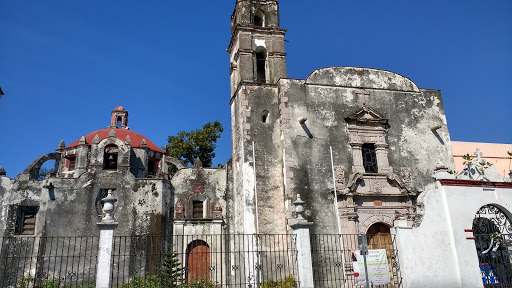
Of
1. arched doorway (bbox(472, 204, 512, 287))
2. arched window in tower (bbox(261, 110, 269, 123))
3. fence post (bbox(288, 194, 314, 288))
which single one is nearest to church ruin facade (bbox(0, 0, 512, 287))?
arched window in tower (bbox(261, 110, 269, 123))

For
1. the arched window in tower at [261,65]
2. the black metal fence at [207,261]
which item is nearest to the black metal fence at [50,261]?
the black metal fence at [207,261]

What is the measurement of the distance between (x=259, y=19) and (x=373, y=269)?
510 inches

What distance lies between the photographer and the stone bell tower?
15.0m

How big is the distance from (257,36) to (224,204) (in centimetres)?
741

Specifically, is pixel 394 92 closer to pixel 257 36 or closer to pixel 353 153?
pixel 353 153

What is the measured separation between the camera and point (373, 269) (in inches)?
391

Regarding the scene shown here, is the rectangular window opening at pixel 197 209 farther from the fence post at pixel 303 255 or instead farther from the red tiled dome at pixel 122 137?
the fence post at pixel 303 255

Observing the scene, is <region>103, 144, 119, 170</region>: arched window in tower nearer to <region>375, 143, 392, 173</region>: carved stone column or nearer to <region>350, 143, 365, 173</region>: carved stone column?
<region>350, 143, 365, 173</region>: carved stone column

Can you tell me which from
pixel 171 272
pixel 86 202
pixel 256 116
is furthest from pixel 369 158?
pixel 86 202

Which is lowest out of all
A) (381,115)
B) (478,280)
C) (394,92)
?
(478,280)

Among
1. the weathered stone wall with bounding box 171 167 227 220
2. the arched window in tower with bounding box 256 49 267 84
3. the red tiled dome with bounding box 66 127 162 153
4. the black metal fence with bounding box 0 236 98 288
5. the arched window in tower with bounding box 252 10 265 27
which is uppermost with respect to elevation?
the arched window in tower with bounding box 252 10 265 27

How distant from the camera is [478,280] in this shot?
10.0 m

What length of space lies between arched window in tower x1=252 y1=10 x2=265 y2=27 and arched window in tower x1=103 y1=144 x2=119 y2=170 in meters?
8.54

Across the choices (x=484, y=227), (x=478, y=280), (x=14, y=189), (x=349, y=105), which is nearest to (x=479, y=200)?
(x=484, y=227)
